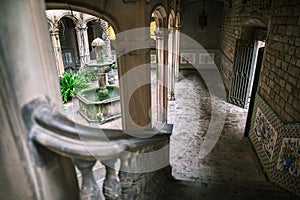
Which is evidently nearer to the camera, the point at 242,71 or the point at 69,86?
the point at 242,71

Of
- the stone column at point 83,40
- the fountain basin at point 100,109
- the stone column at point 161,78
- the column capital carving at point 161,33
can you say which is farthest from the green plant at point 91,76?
the column capital carving at point 161,33

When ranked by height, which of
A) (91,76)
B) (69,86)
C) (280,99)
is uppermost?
(280,99)

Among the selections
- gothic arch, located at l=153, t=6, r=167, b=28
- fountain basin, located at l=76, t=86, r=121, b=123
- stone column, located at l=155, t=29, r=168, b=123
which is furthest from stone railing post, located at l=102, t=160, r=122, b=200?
fountain basin, located at l=76, t=86, r=121, b=123

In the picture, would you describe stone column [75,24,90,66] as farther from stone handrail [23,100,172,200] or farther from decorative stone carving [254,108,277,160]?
stone handrail [23,100,172,200]

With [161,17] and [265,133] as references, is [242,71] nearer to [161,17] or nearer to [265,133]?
[265,133]

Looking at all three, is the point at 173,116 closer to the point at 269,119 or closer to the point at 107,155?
the point at 269,119

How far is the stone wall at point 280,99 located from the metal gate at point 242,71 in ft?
4.45

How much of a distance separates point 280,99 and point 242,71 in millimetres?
2893

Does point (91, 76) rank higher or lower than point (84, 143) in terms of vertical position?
lower

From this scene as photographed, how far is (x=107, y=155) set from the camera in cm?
73

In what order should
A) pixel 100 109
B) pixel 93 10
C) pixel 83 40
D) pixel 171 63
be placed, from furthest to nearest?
pixel 83 40
pixel 171 63
pixel 100 109
pixel 93 10

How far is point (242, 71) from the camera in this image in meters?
5.84

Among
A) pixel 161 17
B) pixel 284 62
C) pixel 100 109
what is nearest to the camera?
pixel 284 62

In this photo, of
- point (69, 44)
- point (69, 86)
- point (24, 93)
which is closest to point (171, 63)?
point (69, 86)
